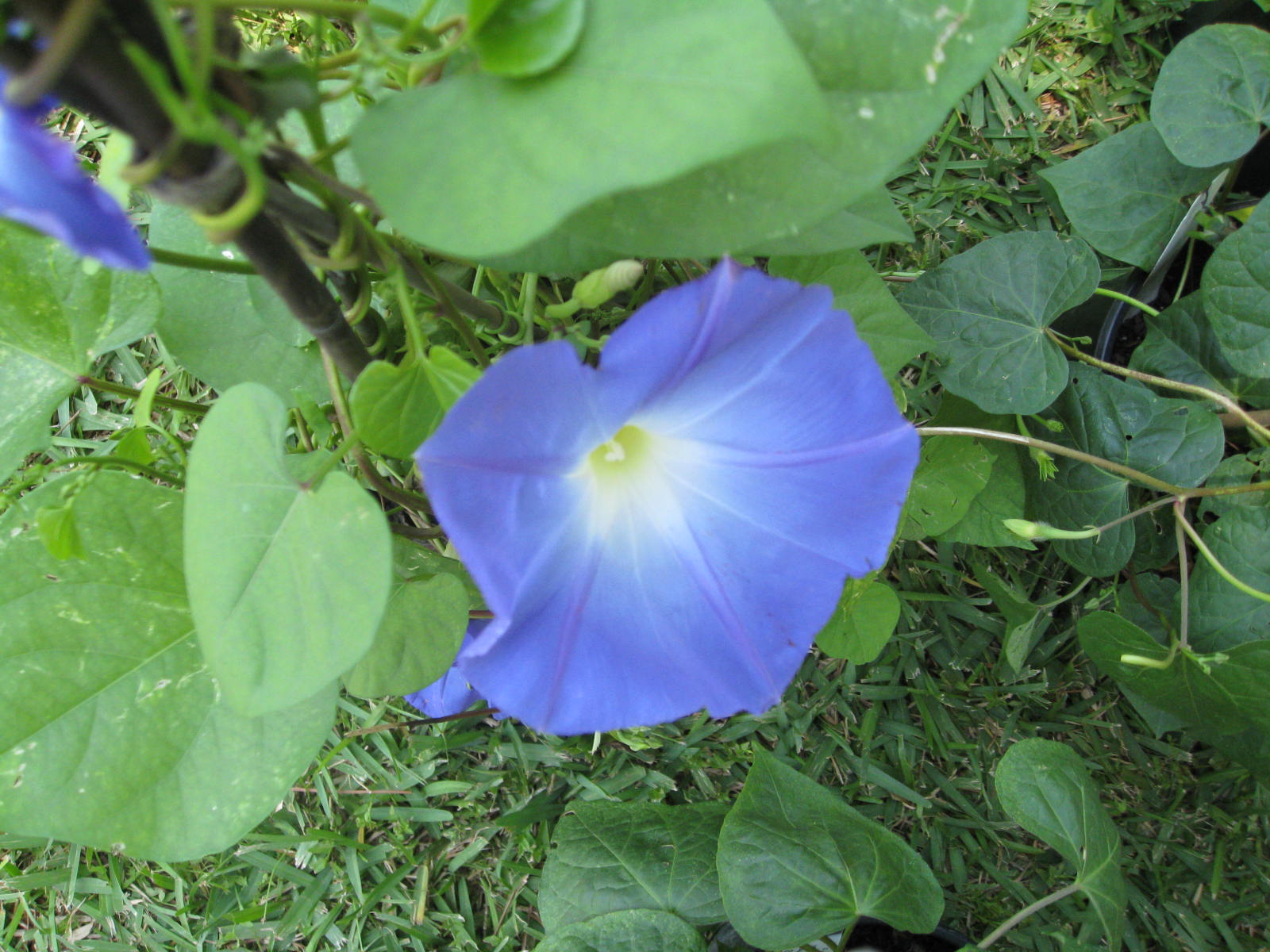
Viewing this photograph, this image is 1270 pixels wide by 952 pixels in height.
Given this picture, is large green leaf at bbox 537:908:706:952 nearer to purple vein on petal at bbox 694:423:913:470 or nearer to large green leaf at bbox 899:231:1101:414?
purple vein on petal at bbox 694:423:913:470

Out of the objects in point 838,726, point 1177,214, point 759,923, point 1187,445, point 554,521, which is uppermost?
point 554,521

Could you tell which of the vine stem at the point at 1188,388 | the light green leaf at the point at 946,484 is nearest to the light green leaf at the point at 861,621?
the light green leaf at the point at 946,484

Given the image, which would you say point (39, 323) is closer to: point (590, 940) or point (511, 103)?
point (511, 103)

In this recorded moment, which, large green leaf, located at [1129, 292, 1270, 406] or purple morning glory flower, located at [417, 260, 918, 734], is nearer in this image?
purple morning glory flower, located at [417, 260, 918, 734]

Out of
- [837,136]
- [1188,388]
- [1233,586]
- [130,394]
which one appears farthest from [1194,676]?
[130,394]

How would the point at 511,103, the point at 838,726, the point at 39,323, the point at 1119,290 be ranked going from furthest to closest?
the point at 838,726 → the point at 1119,290 → the point at 39,323 → the point at 511,103

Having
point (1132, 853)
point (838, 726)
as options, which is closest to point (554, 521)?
point (838, 726)

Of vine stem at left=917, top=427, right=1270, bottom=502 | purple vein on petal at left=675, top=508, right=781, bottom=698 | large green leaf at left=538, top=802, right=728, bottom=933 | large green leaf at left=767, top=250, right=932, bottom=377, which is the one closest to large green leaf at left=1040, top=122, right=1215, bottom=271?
vine stem at left=917, top=427, right=1270, bottom=502
